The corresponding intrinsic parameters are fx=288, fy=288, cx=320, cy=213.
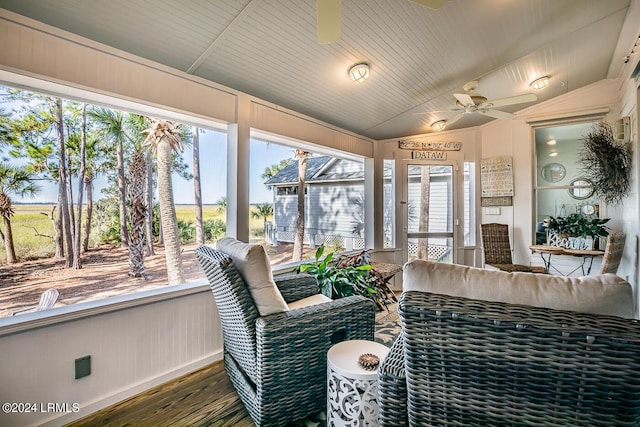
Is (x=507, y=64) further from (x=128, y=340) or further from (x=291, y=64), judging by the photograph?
(x=128, y=340)

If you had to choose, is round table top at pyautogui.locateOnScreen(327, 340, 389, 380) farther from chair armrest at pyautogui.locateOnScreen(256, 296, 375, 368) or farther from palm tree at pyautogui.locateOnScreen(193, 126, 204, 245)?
palm tree at pyautogui.locateOnScreen(193, 126, 204, 245)

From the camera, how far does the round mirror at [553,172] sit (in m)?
4.09

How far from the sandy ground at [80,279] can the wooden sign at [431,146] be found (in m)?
3.68

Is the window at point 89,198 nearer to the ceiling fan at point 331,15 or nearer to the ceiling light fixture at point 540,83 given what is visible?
the ceiling fan at point 331,15

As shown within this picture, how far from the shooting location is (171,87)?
2232 millimetres

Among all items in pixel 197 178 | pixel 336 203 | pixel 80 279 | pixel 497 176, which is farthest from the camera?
pixel 336 203

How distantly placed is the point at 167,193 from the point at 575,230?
4.68 metres

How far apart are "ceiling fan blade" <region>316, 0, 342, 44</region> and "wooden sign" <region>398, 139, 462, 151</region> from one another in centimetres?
319

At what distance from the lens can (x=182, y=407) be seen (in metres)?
1.91

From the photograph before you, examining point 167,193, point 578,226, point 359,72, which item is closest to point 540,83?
point 578,226

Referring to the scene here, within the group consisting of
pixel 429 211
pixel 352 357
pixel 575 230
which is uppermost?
pixel 429 211

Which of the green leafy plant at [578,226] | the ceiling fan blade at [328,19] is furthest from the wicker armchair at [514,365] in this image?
the green leafy plant at [578,226]

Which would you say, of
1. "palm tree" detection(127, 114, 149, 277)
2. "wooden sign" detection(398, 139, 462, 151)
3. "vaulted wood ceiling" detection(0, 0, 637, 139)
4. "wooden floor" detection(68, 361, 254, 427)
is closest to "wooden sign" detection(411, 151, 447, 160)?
"wooden sign" detection(398, 139, 462, 151)

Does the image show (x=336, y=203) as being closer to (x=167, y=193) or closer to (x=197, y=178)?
(x=197, y=178)
